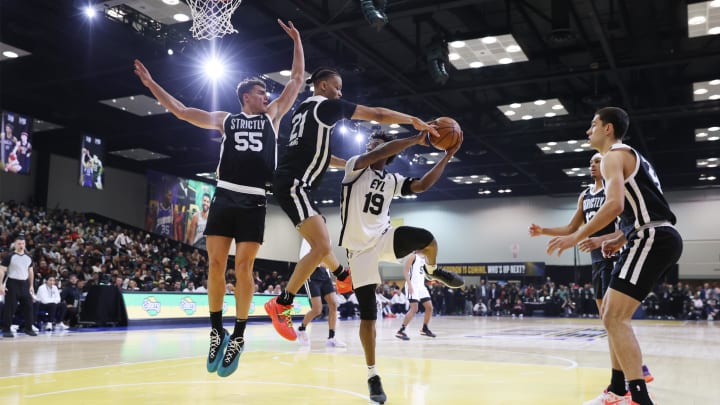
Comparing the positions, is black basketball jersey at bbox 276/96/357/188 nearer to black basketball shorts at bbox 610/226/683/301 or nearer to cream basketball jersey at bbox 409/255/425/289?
black basketball shorts at bbox 610/226/683/301

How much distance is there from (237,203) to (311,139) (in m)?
0.76

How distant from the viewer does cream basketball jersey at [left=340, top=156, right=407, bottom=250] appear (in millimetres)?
4605

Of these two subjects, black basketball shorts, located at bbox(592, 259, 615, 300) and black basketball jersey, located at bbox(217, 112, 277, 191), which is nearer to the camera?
black basketball jersey, located at bbox(217, 112, 277, 191)

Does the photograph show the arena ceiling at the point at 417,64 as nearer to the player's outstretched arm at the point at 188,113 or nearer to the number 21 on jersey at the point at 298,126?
the player's outstretched arm at the point at 188,113

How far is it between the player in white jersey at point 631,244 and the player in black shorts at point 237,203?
2256 millimetres

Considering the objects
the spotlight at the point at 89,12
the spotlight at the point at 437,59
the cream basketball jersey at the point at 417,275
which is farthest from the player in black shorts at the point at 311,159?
the spotlight at the point at 89,12

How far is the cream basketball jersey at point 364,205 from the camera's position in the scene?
15.1ft

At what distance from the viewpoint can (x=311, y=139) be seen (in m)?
4.61

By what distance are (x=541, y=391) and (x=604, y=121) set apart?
85.1 inches

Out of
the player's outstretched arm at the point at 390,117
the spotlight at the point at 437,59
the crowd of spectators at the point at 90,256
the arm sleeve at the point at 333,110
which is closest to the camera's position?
the player's outstretched arm at the point at 390,117

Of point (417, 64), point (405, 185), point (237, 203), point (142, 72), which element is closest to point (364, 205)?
point (405, 185)

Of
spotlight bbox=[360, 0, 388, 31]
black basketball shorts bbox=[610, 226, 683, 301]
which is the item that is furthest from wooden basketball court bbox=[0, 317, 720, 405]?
spotlight bbox=[360, 0, 388, 31]

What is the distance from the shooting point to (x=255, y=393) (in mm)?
4500

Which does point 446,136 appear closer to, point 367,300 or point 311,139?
point 311,139
